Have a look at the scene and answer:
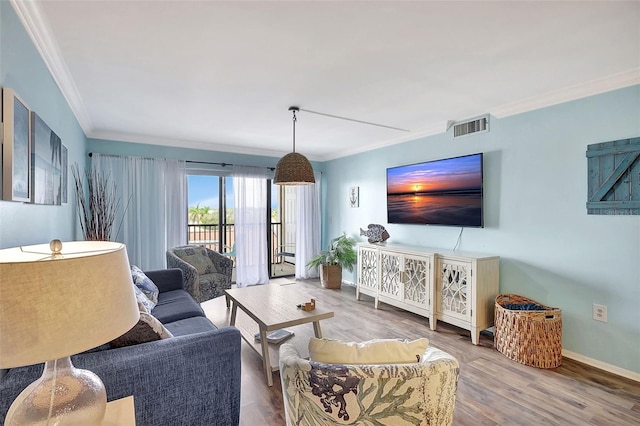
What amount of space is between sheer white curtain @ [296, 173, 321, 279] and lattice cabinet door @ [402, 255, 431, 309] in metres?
2.41

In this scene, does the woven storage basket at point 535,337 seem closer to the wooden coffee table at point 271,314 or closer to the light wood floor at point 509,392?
the light wood floor at point 509,392

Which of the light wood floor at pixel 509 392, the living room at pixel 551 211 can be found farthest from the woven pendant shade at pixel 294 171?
the light wood floor at pixel 509 392

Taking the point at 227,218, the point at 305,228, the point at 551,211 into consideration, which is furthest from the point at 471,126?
the point at 227,218

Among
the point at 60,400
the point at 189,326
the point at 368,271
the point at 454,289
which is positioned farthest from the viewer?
the point at 368,271

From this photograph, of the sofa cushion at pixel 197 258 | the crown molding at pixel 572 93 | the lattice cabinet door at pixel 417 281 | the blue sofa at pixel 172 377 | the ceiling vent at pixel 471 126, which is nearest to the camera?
the blue sofa at pixel 172 377

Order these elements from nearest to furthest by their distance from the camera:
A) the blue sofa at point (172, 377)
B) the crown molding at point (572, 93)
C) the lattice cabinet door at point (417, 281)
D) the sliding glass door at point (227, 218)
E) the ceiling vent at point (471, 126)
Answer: the blue sofa at point (172, 377)
the crown molding at point (572, 93)
the ceiling vent at point (471, 126)
the lattice cabinet door at point (417, 281)
the sliding glass door at point (227, 218)

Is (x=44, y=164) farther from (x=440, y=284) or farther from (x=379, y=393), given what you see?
(x=440, y=284)

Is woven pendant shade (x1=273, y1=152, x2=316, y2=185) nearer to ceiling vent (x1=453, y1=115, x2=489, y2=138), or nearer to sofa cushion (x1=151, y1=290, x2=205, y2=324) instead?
sofa cushion (x1=151, y1=290, x2=205, y2=324)

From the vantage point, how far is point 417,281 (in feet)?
11.7

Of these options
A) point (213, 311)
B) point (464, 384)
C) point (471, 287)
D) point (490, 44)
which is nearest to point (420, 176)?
point (471, 287)

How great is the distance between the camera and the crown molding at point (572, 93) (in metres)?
2.34

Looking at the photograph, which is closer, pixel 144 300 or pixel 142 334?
pixel 142 334

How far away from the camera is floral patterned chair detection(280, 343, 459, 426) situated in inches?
37.0

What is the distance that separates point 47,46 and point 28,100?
426 millimetres
